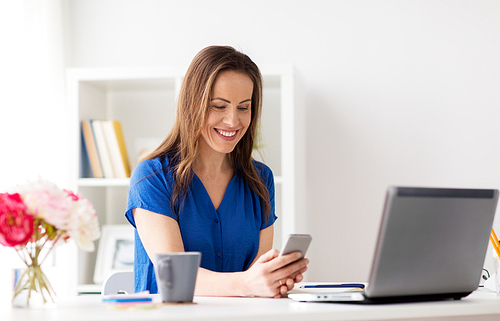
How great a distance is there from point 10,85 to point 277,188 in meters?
1.38

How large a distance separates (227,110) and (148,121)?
4.52 ft

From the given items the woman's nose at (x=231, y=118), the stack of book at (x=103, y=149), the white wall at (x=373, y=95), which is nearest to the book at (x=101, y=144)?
the stack of book at (x=103, y=149)

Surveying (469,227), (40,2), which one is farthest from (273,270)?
(40,2)

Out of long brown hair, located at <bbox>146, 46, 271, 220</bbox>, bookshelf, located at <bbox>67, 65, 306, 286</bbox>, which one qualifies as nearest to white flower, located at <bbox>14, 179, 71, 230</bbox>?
long brown hair, located at <bbox>146, 46, 271, 220</bbox>

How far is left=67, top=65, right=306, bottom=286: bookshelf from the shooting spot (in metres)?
2.40

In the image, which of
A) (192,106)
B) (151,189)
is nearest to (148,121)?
(192,106)

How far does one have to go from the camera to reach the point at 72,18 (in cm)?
290

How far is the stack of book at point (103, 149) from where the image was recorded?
8.32 ft

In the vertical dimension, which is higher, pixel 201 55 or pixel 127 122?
pixel 201 55

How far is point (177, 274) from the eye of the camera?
97cm

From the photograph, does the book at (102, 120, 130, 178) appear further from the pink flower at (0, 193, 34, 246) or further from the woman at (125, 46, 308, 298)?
the pink flower at (0, 193, 34, 246)

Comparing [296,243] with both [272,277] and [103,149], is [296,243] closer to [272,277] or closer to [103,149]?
[272,277]

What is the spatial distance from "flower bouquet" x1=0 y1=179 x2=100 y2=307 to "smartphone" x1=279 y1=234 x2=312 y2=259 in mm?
395

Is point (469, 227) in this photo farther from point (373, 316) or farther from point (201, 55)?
point (201, 55)
